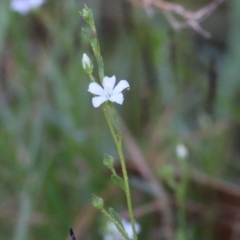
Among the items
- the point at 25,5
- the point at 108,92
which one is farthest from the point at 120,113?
the point at 108,92

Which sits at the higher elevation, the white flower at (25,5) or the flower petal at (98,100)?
the white flower at (25,5)

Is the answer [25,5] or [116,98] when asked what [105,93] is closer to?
[116,98]

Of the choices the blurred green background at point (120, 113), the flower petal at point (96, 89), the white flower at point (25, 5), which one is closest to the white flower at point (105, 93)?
the flower petal at point (96, 89)

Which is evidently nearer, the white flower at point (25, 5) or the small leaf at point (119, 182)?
the small leaf at point (119, 182)

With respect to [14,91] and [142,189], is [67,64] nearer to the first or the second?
[14,91]

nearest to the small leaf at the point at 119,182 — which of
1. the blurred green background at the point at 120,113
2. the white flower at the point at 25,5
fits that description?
the blurred green background at the point at 120,113

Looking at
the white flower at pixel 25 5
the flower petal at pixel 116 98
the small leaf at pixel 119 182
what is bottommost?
the small leaf at pixel 119 182

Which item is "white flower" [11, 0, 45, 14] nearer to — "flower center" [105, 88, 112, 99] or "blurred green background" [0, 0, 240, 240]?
"blurred green background" [0, 0, 240, 240]

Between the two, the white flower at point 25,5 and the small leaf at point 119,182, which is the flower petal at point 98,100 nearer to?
the small leaf at point 119,182
